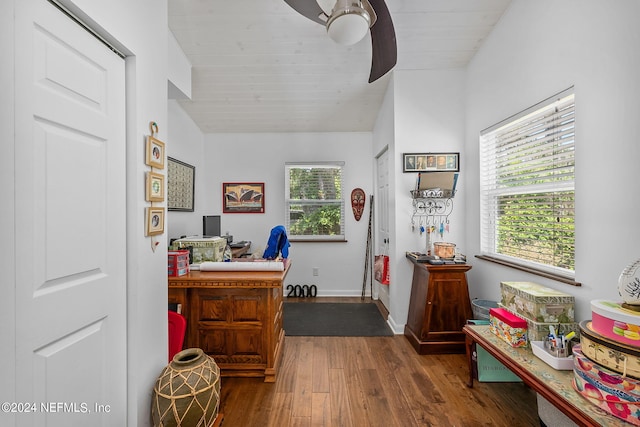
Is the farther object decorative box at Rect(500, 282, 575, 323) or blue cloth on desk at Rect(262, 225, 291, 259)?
blue cloth on desk at Rect(262, 225, 291, 259)

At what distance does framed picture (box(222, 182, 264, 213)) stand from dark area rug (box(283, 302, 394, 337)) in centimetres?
157

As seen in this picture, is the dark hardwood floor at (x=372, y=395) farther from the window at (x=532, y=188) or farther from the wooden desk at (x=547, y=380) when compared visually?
the window at (x=532, y=188)

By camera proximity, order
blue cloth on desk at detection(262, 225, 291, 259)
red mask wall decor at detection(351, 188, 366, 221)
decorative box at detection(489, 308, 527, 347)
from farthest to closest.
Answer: red mask wall decor at detection(351, 188, 366, 221) < blue cloth on desk at detection(262, 225, 291, 259) < decorative box at detection(489, 308, 527, 347)

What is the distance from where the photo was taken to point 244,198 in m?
4.43

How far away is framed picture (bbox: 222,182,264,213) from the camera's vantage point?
4422mm

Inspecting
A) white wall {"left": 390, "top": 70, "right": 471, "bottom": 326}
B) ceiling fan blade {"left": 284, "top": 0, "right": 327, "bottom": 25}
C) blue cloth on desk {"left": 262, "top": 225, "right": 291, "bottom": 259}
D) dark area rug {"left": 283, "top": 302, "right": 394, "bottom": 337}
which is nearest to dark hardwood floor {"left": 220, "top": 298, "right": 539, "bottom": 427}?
dark area rug {"left": 283, "top": 302, "right": 394, "bottom": 337}

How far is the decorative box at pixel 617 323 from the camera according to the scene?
44.9 inches

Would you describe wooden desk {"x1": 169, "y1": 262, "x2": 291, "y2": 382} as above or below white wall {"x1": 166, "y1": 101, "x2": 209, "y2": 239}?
below

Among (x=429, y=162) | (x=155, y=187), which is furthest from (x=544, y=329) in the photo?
(x=155, y=187)

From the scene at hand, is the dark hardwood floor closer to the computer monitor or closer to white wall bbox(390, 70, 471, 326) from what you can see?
white wall bbox(390, 70, 471, 326)

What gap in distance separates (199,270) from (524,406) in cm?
262

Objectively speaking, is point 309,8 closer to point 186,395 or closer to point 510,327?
point 186,395

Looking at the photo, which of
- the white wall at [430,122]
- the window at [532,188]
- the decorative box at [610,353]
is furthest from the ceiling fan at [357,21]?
the decorative box at [610,353]

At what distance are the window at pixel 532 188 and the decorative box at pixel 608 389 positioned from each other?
754 mm
